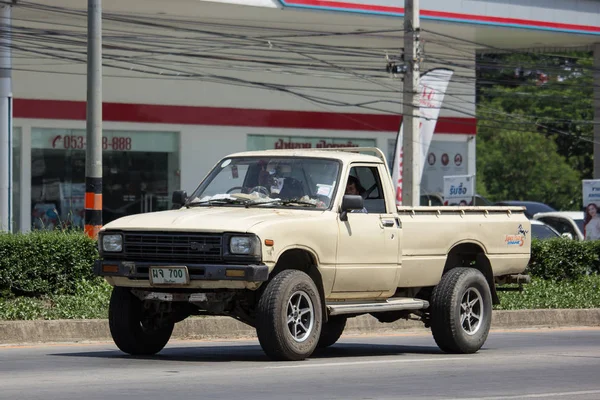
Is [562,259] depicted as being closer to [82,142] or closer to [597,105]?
[82,142]

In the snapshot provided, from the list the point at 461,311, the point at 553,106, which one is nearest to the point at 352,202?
the point at 461,311

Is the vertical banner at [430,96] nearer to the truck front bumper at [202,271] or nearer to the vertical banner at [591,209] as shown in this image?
the vertical banner at [591,209]

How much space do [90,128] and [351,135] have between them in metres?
20.0

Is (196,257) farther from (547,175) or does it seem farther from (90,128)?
(547,175)

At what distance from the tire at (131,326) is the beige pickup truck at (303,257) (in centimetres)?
1

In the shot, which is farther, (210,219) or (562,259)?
(562,259)

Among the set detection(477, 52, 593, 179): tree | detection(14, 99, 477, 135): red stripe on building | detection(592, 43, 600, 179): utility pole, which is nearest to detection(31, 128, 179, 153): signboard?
detection(14, 99, 477, 135): red stripe on building

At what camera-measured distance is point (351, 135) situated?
37.5 metres

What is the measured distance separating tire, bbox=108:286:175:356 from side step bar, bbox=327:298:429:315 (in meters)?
1.62

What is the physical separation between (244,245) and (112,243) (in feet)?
4.43

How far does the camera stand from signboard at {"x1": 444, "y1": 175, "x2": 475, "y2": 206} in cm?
2953

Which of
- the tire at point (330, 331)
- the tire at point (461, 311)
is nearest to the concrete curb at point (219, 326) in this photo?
the tire at point (330, 331)

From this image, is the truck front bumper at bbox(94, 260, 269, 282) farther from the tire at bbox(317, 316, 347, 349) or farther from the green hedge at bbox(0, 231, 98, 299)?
the green hedge at bbox(0, 231, 98, 299)

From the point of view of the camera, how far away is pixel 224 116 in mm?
34906
